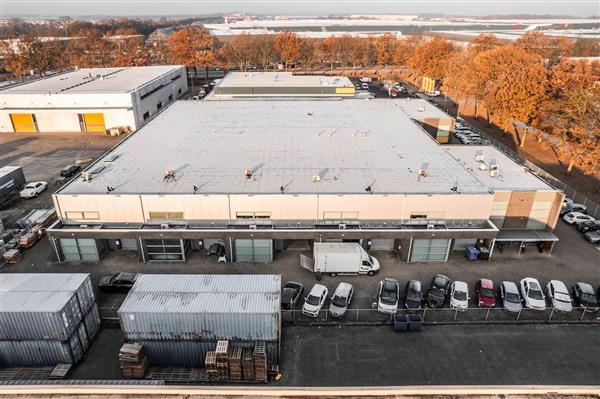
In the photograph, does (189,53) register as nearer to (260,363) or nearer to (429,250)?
(429,250)

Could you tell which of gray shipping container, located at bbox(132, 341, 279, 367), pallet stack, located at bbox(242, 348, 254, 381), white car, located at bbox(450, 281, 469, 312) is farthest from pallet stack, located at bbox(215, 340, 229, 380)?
white car, located at bbox(450, 281, 469, 312)

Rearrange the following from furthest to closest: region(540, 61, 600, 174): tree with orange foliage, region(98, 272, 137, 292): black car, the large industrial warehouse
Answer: region(540, 61, 600, 174): tree with orange foliage → the large industrial warehouse → region(98, 272, 137, 292): black car

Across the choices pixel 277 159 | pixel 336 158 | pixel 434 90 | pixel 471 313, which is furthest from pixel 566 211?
pixel 434 90

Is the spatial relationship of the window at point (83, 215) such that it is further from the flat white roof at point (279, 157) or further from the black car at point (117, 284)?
the black car at point (117, 284)

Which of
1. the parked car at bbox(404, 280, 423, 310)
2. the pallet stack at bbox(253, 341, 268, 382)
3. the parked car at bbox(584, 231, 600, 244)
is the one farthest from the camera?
the parked car at bbox(584, 231, 600, 244)

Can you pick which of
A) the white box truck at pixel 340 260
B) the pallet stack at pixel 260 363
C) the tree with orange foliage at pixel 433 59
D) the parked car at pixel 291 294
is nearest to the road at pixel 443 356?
the pallet stack at pixel 260 363

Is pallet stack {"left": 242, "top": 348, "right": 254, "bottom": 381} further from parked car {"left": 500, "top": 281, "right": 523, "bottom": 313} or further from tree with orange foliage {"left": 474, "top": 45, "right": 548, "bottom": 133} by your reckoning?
tree with orange foliage {"left": 474, "top": 45, "right": 548, "bottom": 133}

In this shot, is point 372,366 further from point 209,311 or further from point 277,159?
point 277,159
